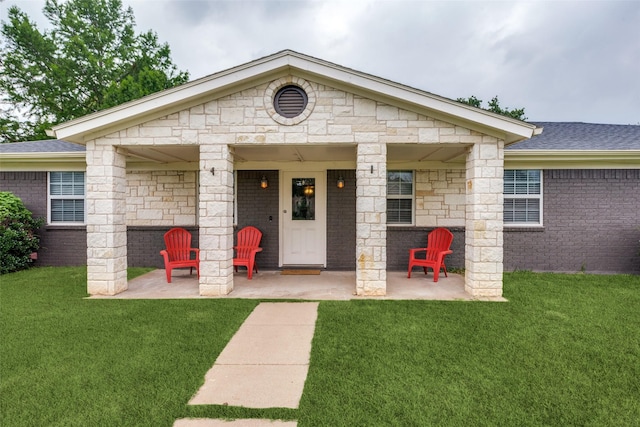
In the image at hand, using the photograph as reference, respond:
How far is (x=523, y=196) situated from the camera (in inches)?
275

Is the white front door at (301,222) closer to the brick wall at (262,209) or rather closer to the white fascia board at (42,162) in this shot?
the brick wall at (262,209)

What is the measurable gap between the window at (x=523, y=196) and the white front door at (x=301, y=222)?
4.06m

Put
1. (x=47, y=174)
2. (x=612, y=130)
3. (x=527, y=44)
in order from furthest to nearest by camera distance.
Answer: (x=527, y=44), (x=612, y=130), (x=47, y=174)

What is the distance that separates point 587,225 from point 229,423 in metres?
7.87

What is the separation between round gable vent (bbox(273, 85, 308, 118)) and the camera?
4.97m

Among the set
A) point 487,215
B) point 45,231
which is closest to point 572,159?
point 487,215

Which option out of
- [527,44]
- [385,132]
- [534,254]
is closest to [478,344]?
[385,132]

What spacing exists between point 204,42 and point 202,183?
16765mm

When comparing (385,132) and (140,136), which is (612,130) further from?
(140,136)

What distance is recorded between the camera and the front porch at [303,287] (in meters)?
5.09

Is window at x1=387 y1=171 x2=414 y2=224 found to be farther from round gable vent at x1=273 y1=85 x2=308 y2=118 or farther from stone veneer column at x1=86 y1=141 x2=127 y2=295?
stone veneer column at x1=86 y1=141 x2=127 y2=295

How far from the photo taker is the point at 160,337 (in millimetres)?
3504

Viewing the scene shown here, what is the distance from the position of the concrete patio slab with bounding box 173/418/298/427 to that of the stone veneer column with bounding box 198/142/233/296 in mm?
2976

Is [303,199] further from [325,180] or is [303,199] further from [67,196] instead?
[67,196]
